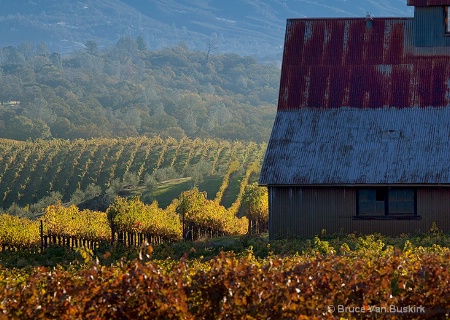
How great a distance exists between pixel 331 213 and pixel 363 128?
11.0 feet

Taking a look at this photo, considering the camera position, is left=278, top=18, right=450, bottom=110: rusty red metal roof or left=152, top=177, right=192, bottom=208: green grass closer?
left=278, top=18, right=450, bottom=110: rusty red metal roof

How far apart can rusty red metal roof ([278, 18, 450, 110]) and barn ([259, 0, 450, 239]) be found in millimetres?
36

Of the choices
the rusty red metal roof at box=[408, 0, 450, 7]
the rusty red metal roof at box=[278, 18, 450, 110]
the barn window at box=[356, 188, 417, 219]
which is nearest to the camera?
the barn window at box=[356, 188, 417, 219]

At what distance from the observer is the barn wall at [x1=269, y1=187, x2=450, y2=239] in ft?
96.0

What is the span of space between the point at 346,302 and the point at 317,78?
20.7m

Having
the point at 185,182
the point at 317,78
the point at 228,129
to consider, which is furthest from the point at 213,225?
the point at 228,129

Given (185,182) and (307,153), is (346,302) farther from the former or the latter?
(185,182)

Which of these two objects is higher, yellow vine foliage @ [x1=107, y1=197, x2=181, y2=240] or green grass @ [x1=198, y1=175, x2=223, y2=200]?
yellow vine foliage @ [x1=107, y1=197, x2=181, y2=240]

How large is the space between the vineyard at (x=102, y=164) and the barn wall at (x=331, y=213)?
58903 mm

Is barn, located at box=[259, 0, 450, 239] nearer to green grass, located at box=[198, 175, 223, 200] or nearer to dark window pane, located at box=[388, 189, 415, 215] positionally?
dark window pane, located at box=[388, 189, 415, 215]

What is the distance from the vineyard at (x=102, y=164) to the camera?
98.1m

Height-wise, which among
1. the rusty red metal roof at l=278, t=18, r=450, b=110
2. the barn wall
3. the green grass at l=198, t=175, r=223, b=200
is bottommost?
the green grass at l=198, t=175, r=223, b=200

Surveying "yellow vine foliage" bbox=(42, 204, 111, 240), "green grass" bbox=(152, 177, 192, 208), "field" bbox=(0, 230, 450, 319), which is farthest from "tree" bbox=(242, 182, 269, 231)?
"field" bbox=(0, 230, 450, 319)

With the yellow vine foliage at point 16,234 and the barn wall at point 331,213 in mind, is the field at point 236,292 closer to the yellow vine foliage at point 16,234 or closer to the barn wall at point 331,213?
the barn wall at point 331,213
